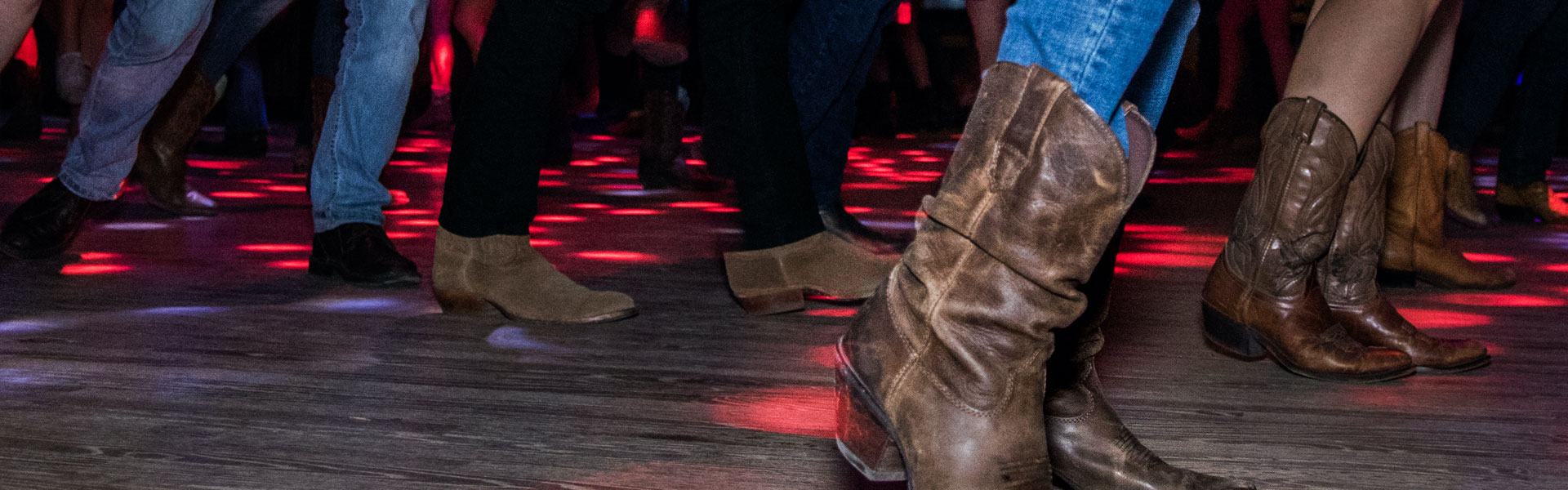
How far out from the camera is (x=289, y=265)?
2.01 m

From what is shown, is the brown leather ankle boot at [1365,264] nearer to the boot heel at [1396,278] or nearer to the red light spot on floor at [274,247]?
the boot heel at [1396,278]

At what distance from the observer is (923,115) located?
600 centimetres

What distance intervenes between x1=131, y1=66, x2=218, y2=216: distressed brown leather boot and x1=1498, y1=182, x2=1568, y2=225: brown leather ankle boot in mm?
2960

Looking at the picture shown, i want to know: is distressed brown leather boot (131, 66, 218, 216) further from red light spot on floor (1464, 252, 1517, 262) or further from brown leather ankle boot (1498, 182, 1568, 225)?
brown leather ankle boot (1498, 182, 1568, 225)

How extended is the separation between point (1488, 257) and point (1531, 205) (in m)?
0.71

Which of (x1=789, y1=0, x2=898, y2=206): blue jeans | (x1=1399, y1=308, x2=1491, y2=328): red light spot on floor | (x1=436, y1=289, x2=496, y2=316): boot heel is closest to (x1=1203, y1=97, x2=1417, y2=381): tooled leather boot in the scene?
(x1=1399, y1=308, x2=1491, y2=328): red light spot on floor

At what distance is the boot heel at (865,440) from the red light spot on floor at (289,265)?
1.36 m

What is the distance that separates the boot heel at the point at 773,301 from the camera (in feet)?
5.30

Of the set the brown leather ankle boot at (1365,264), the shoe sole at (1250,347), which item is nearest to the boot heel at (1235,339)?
the shoe sole at (1250,347)

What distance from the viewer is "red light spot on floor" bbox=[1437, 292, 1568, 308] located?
1.80 meters

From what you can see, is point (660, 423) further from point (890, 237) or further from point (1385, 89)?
point (890, 237)

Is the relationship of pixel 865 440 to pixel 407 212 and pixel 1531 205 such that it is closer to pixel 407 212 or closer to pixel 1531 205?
pixel 407 212

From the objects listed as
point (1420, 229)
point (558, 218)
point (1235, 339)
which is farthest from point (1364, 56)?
point (558, 218)

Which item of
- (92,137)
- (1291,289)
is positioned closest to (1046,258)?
(1291,289)
